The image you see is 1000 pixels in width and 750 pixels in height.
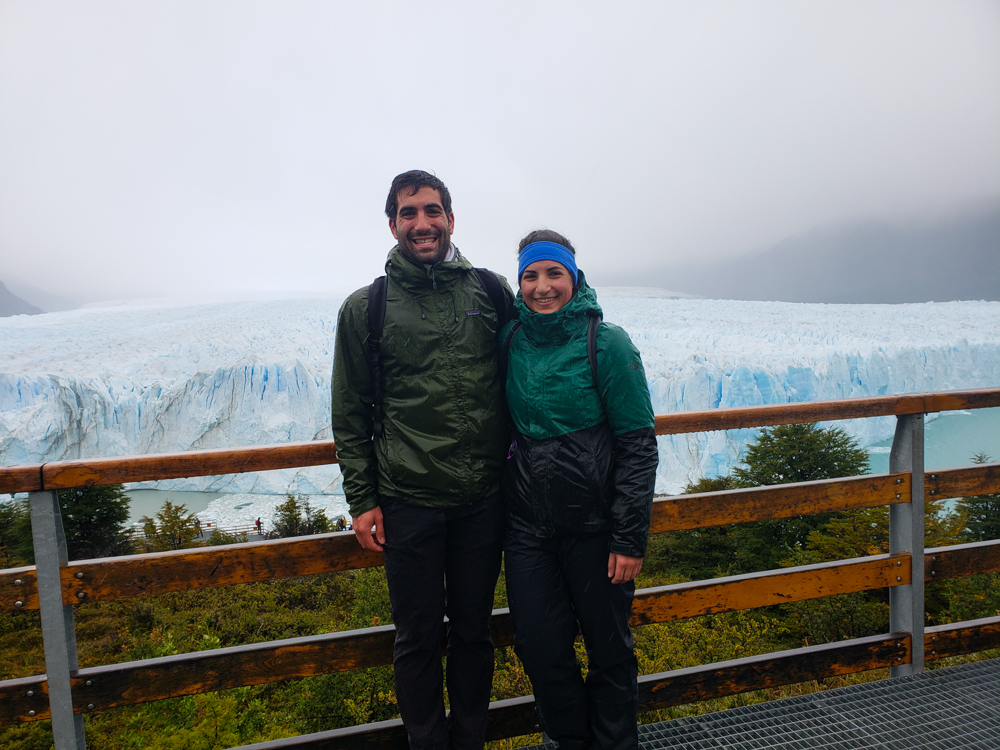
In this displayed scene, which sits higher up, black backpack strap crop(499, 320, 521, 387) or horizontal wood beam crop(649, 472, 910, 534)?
black backpack strap crop(499, 320, 521, 387)

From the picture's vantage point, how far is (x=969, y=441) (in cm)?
1864

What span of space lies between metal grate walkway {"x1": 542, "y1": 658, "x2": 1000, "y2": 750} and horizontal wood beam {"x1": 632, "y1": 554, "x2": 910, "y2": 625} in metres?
0.37

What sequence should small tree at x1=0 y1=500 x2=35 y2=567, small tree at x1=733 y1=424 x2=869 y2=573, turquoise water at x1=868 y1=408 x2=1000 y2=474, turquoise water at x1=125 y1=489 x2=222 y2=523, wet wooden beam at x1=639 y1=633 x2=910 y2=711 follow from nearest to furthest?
wet wooden beam at x1=639 y1=633 x2=910 y2=711 < small tree at x1=0 y1=500 x2=35 y2=567 < small tree at x1=733 y1=424 x2=869 y2=573 < turquoise water at x1=868 y1=408 x2=1000 y2=474 < turquoise water at x1=125 y1=489 x2=222 y2=523

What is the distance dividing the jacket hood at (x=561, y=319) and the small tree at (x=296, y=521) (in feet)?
44.0

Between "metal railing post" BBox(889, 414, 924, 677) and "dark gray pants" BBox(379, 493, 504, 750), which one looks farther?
"metal railing post" BBox(889, 414, 924, 677)

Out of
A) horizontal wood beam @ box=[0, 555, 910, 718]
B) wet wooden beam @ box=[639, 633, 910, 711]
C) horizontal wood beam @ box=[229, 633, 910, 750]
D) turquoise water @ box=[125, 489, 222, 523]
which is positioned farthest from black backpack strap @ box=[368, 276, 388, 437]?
turquoise water @ box=[125, 489, 222, 523]

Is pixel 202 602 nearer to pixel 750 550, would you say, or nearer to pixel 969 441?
pixel 750 550

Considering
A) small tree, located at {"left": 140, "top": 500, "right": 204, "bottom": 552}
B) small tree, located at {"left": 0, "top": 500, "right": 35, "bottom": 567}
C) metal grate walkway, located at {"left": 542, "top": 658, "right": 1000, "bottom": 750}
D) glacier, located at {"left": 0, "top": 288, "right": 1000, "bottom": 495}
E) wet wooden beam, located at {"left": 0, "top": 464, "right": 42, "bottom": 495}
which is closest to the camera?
wet wooden beam, located at {"left": 0, "top": 464, "right": 42, "bottom": 495}

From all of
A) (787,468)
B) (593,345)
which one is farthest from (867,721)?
(787,468)

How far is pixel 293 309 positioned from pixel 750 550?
67.0 ft

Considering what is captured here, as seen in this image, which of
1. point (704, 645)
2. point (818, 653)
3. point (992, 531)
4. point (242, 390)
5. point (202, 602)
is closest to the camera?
point (818, 653)

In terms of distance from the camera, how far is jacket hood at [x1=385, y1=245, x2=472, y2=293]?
1.63 metres

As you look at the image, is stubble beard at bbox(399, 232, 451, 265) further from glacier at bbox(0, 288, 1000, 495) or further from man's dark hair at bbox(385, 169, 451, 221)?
glacier at bbox(0, 288, 1000, 495)

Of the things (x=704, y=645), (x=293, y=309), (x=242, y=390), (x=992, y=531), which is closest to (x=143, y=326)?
(x=293, y=309)
